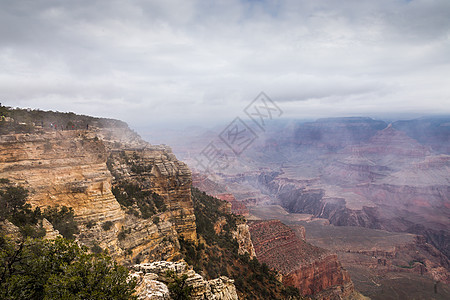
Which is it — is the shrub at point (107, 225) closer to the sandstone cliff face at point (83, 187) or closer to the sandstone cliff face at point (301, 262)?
the sandstone cliff face at point (83, 187)

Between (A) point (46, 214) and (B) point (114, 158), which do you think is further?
(B) point (114, 158)

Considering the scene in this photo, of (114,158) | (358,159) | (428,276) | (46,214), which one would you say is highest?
(114,158)

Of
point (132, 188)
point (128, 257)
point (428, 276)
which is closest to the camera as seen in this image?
point (128, 257)

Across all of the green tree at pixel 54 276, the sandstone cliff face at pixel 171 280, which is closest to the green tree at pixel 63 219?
the green tree at pixel 54 276

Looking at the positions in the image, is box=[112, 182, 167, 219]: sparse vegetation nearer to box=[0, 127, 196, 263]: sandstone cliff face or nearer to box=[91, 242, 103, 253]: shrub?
box=[0, 127, 196, 263]: sandstone cliff face

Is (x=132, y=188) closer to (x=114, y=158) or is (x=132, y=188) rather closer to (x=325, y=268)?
(x=114, y=158)

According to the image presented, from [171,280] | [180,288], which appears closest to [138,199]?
[171,280]

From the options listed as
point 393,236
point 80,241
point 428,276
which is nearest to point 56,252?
point 80,241
